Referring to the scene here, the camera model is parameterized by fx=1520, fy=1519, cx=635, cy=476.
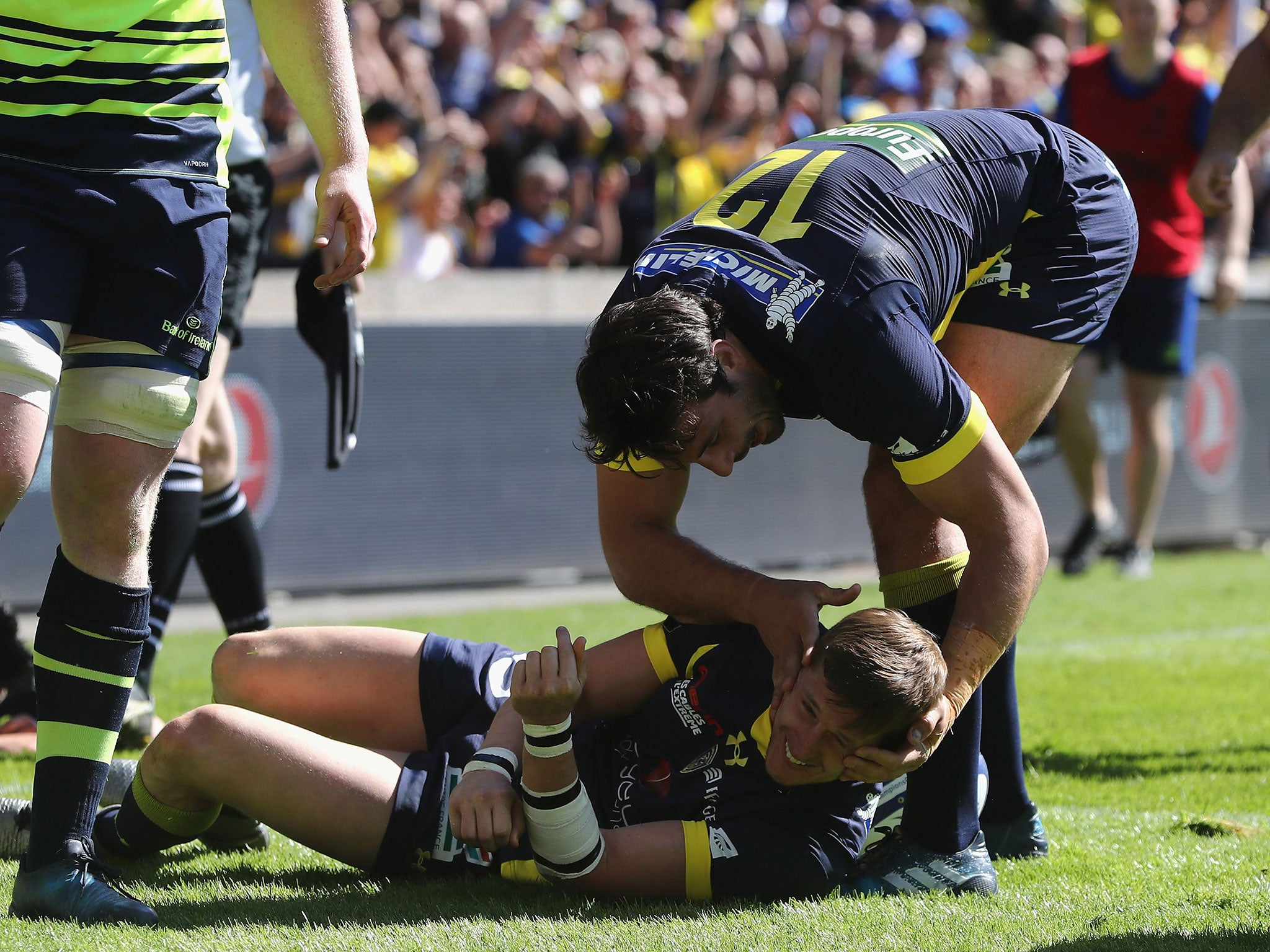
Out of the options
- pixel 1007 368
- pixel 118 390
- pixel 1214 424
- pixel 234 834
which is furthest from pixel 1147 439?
pixel 118 390

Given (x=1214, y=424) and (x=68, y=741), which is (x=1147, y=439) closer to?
(x=1214, y=424)

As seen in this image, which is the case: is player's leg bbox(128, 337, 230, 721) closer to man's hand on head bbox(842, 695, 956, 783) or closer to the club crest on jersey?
the club crest on jersey

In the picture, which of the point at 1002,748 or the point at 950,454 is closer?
the point at 950,454

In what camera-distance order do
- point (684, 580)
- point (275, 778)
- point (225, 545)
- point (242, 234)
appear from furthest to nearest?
point (225, 545), point (242, 234), point (684, 580), point (275, 778)

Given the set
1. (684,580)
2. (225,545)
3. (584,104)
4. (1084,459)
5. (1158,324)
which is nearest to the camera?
(684,580)

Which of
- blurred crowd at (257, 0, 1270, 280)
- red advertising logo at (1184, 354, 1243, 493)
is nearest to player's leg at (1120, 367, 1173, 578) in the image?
blurred crowd at (257, 0, 1270, 280)

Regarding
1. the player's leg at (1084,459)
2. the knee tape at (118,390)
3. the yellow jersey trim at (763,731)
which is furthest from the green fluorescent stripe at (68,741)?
the player's leg at (1084,459)

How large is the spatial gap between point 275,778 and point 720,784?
0.75 metres

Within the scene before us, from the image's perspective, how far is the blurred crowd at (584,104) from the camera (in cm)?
837

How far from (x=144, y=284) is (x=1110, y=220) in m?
1.87

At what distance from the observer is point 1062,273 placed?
9.79 feet

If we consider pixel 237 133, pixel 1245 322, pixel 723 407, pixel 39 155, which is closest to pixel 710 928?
pixel 723 407

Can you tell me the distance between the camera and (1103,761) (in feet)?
12.4

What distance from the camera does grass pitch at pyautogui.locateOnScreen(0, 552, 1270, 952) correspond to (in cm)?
228
